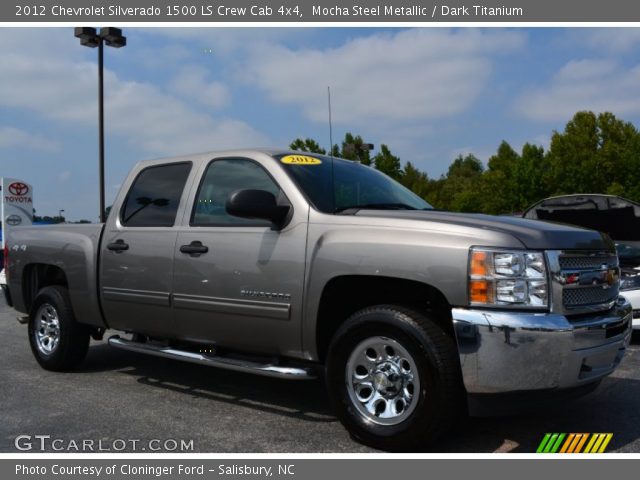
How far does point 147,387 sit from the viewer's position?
218 inches

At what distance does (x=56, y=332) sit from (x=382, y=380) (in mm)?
3608

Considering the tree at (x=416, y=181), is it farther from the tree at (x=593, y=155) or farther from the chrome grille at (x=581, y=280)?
the chrome grille at (x=581, y=280)

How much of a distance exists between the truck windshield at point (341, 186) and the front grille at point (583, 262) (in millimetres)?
1392

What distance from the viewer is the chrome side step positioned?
13.7ft

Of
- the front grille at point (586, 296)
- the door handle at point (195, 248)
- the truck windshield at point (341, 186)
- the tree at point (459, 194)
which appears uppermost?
the tree at point (459, 194)

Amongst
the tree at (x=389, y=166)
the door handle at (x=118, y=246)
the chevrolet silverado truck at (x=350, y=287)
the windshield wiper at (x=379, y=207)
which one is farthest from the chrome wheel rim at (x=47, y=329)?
the tree at (x=389, y=166)

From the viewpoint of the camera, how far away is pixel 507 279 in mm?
3533

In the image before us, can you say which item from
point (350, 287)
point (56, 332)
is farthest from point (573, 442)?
point (56, 332)

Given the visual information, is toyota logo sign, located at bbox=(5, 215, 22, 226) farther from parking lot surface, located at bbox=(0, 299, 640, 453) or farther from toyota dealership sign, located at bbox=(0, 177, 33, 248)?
parking lot surface, located at bbox=(0, 299, 640, 453)

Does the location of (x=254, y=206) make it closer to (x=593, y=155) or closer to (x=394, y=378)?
(x=394, y=378)

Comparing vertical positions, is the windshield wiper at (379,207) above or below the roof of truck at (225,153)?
below

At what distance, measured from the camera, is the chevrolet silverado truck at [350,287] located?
3.54m

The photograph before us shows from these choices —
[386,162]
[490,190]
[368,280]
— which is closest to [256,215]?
[368,280]

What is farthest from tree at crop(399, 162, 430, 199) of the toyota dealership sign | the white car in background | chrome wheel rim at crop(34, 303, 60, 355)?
chrome wheel rim at crop(34, 303, 60, 355)
